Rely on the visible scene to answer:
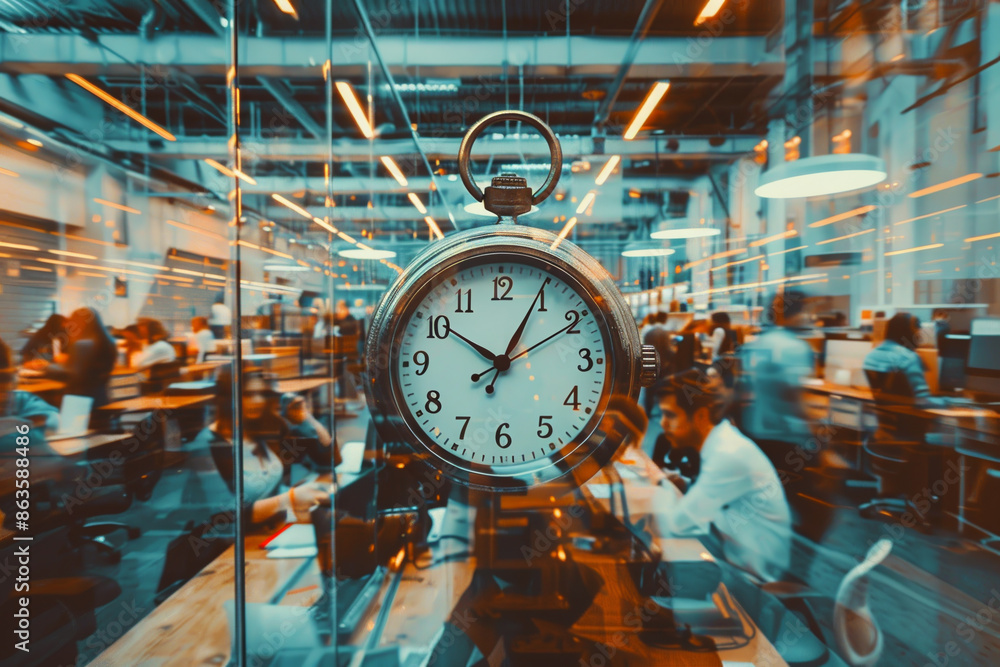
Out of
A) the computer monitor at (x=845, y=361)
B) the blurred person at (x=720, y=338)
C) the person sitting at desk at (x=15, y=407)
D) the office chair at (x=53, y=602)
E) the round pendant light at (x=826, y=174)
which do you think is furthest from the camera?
the computer monitor at (x=845, y=361)

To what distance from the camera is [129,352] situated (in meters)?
2.53

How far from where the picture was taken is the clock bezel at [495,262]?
0.74m

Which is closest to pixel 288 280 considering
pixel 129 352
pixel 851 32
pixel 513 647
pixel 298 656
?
pixel 129 352

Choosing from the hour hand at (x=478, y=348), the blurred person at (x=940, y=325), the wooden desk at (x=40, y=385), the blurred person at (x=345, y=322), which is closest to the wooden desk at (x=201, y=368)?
the wooden desk at (x=40, y=385)

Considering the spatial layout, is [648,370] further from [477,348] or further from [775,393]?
[775,393]

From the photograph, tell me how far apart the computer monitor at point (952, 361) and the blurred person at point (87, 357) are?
548 centimetres

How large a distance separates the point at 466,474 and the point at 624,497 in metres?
1.42

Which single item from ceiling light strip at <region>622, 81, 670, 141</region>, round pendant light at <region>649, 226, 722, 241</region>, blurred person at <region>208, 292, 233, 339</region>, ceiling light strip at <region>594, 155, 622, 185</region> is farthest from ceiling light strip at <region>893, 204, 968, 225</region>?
blurred person at <region>208, 292, 233, 339</region>

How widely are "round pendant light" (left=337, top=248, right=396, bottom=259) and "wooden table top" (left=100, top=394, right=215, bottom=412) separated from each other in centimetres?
139

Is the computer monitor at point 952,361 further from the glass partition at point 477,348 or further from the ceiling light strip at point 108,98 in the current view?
the ceiling light strip at point 108,98

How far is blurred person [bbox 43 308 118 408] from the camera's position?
186cm

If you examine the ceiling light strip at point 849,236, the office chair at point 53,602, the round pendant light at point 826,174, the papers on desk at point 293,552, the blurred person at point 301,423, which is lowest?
the papers on desk at point 293,552

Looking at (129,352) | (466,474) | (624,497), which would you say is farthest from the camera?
(129,352)

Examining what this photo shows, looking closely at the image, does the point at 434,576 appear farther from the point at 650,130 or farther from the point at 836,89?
the point at 836,89
